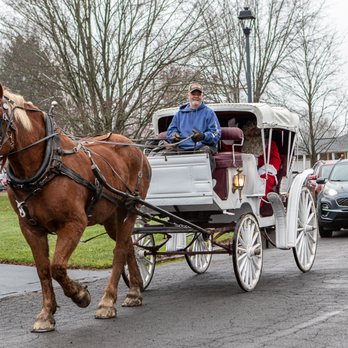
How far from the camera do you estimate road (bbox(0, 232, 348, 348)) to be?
6066 millimetres

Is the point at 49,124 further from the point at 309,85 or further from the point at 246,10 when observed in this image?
the point at 309,85

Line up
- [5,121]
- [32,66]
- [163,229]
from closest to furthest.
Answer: [5,121] < [163,229] < [32,66]

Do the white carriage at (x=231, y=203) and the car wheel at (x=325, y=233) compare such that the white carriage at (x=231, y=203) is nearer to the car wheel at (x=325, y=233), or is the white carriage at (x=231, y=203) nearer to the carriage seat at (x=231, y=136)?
the carriage seat at (x=231, y=136)

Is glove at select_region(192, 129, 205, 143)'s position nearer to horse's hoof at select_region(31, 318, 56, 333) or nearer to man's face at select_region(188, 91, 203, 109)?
man's face at select_region(188, 91, 203, 109)

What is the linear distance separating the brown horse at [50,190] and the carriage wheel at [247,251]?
167 centimetres

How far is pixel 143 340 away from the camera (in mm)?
6125

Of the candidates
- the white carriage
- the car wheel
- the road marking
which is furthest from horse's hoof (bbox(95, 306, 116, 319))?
the car wheel

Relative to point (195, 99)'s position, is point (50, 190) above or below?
below

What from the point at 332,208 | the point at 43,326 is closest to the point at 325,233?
the point at 332,208

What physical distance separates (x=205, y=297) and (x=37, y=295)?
2.26 meters

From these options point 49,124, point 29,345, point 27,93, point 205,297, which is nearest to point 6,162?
point 49,124

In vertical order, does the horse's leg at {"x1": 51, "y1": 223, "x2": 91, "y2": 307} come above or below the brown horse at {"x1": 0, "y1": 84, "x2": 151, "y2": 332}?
below

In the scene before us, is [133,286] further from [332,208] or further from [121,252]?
[332,208]

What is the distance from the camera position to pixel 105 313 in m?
7.15
